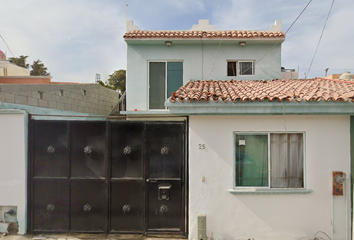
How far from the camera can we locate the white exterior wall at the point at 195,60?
8.88 metres

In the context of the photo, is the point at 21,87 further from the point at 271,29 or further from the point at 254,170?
the point at 271,29

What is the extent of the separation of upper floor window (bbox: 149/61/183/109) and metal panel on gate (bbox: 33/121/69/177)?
13.8 feet

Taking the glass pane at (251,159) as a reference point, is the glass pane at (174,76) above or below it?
above

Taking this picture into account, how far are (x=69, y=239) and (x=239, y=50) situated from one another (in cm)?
876

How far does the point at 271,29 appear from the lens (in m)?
9.50

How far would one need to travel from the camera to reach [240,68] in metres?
9.19

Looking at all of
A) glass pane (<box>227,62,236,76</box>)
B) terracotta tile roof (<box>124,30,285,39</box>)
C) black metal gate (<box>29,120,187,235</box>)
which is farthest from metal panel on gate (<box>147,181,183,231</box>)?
terracotta tile roof (<box>124,30,285,39</box>)

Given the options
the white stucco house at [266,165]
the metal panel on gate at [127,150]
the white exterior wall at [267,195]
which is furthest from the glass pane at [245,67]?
the metal panel on gate at [127,150]

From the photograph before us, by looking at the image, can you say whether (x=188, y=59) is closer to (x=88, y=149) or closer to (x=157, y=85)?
(x=157, y=85)

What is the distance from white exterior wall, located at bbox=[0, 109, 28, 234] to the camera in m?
5.05

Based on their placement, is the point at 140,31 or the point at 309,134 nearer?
the point at 309,134

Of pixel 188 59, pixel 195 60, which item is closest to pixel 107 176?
pixel 188 59

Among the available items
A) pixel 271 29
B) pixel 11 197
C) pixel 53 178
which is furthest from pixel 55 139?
pixel 271 29

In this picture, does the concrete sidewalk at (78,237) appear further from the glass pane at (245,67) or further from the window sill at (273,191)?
the glass pane at (245,67)
